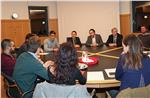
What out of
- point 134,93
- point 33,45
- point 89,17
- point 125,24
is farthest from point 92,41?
point 134,93

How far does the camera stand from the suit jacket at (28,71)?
2.83m

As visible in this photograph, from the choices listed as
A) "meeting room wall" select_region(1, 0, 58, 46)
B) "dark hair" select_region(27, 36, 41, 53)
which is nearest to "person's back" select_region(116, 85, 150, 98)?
"dark hair" select_region(27, 36, 41, 53)

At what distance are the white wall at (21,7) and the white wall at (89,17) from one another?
42cm

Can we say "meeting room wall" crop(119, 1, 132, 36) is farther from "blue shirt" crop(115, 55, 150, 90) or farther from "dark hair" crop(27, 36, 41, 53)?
"blue shirt" crop(115, 55, 150, 90)

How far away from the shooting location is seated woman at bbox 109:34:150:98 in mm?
2457

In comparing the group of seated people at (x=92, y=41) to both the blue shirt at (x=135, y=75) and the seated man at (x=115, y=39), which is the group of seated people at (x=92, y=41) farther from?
the blue shirt at (x=135, y=75)

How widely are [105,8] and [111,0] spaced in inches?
12.8

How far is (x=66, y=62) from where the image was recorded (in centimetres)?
234

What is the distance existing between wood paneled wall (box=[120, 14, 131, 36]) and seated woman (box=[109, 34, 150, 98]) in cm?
587

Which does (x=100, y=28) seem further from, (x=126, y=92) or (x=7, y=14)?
(x=126, y=92)

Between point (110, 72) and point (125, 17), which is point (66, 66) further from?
point (125, 17)

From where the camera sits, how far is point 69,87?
2104 mm

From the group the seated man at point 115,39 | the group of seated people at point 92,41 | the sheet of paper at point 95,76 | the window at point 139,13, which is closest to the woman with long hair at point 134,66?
the sheet of paper at point 95,76

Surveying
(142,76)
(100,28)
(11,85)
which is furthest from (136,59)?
(100,28)
